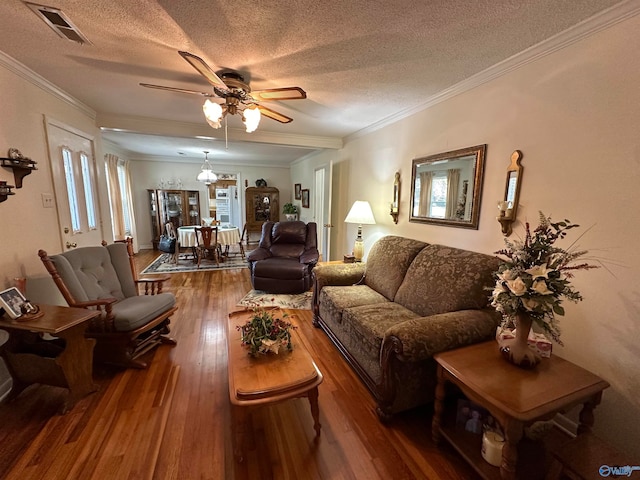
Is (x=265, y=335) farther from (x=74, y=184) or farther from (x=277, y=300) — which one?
(x=74, y=184)

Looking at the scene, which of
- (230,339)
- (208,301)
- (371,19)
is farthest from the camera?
(208,301)

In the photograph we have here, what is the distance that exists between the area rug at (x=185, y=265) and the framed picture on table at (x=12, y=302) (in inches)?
126

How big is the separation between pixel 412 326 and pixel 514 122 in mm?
1622

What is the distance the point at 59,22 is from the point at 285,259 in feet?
10.4

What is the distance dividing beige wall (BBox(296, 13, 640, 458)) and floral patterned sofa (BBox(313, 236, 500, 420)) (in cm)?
42

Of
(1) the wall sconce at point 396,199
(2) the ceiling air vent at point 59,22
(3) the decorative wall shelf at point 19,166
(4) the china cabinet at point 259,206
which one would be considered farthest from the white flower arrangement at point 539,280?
(4) the china cabinet at point 259,206

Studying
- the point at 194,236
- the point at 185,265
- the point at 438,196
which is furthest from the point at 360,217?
the point at 185,265

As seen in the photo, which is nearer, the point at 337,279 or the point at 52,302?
the point at 52,302

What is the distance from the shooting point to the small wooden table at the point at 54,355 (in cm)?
167

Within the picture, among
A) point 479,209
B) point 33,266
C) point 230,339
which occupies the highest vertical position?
point 479,209

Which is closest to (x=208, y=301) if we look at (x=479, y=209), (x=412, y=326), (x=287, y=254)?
(x=287, y=254)

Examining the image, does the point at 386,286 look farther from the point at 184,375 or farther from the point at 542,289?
the point at 184,375

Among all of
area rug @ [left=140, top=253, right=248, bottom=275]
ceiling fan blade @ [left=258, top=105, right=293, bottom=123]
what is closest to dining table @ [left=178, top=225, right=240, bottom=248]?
area rug @ [left=140, top=253, right=248, bottom=275]

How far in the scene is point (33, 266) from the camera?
2146 millimetres
